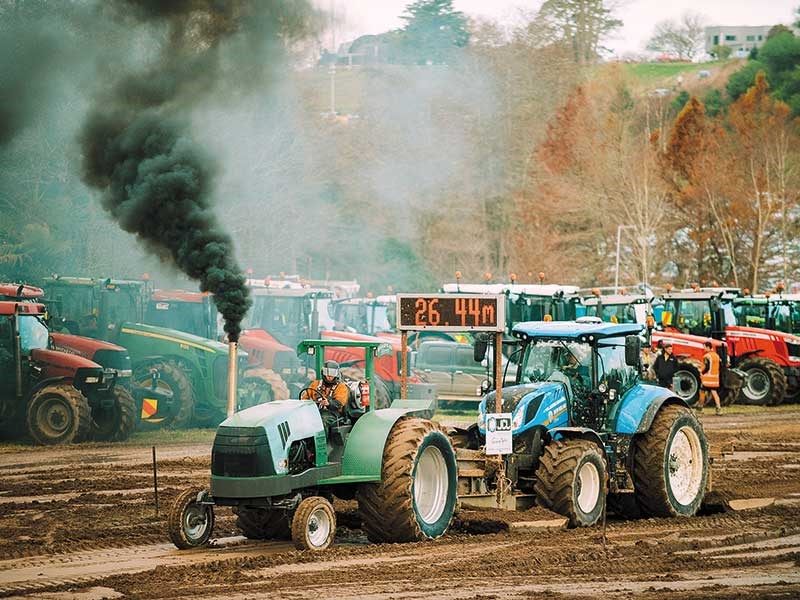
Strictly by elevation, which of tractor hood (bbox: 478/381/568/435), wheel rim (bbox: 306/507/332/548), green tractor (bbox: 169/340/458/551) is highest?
tractor hood (bbox: 478/381/568/435)

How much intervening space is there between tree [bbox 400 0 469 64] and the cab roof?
67.5 feet

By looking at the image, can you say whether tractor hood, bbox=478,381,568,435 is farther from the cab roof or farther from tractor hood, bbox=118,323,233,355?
tractor hood, bbox=118,323,233,355

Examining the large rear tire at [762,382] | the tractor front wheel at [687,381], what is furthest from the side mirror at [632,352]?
the large rear tire at [762,382]

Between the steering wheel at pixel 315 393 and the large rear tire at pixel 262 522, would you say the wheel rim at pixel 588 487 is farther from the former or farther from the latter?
the large rear tire at pixel 262 522

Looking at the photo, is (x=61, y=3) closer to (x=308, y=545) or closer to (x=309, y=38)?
(x=309, y=38)

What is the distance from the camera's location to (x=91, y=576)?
954 centimetres

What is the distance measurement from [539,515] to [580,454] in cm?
71

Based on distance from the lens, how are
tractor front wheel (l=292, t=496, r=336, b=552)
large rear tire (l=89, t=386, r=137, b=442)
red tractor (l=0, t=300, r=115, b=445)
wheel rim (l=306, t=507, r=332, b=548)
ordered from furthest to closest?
large rear tire (l=89, t=386, r=137, b=442) → red tractor (l=0, t=300, r=115, b=445) → wheel rim (l=306, t=507, r=332, b=548) → tractor front wheel (l=292, t=496, r=336, b=552)

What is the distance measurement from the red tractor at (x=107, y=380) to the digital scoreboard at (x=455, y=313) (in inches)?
391

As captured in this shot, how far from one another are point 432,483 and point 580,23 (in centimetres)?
3420

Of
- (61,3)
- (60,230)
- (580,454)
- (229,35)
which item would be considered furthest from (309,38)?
(580,454)

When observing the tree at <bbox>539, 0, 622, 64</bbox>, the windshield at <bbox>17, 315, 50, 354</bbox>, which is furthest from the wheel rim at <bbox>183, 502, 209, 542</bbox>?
the tree at <bbox>539, 0, 622, 64</bbox>

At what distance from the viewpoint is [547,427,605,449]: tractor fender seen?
11.9 m

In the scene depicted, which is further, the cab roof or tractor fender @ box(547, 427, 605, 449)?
the cab roof
